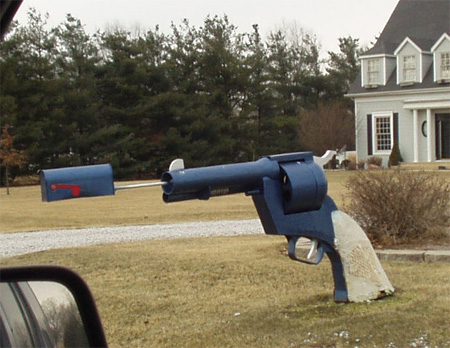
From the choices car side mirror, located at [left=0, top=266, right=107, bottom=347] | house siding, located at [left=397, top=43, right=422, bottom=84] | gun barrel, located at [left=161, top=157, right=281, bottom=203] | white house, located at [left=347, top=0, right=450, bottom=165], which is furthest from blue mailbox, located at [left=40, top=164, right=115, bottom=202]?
house siding, located at [left=397, top=43, right=422, bottom=84]

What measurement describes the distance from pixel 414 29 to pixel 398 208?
104 feet

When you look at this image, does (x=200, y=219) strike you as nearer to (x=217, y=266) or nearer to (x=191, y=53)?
(x=217, y=266)

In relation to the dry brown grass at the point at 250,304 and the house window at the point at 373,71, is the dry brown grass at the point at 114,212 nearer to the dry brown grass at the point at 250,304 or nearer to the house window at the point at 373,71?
the dry brown grass at the point at 250,304

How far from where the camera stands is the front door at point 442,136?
35.5 meters

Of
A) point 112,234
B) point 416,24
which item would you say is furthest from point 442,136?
point 112,234

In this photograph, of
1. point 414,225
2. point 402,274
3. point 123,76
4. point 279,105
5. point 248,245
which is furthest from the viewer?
point 279,105

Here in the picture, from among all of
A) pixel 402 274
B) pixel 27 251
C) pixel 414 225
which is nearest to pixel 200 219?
pixel 27 251

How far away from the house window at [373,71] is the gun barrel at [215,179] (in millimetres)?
34210

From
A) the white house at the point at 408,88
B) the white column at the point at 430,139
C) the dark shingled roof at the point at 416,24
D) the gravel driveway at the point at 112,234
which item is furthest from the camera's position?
the dark shingled roof at the point at 416,24

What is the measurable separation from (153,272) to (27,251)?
385 cm

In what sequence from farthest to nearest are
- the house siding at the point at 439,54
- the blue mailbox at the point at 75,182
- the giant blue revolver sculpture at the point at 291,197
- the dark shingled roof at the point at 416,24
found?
the dark shingled roof at the point at 416,24, the house siding at the point at 439,54, the giant blue revolver sculpture at the point at 291,197, the blue mailbox at the point at 75,182

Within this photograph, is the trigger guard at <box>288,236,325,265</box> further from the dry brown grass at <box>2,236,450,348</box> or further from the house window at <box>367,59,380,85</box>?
the house window at <box>367,59,380,85</box>

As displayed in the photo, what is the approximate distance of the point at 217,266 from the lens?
7848 millimetres

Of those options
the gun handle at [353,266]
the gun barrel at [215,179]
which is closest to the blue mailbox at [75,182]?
the gun barrel at [215,179]
